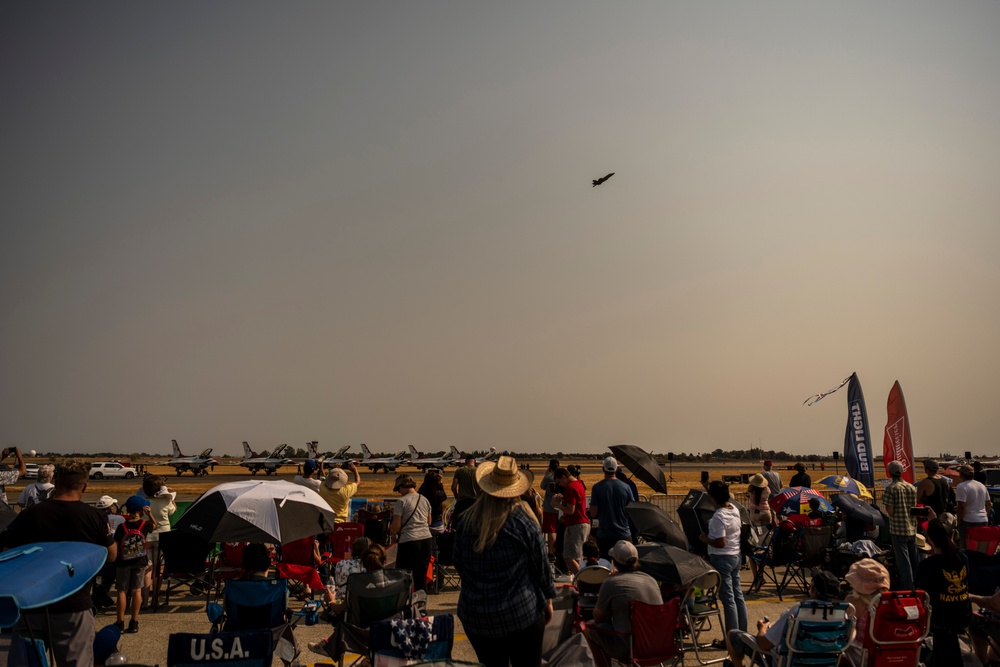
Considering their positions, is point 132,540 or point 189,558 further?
point 189,558

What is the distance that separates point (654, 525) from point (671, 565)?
8.06ft

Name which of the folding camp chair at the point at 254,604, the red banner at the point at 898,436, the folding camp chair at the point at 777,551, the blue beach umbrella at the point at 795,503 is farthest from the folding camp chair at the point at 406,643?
the red banner at the point at 898,436

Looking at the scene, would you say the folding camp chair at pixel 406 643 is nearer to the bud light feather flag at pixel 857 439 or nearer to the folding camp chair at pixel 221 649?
the folding camp chair at pixel 221 649

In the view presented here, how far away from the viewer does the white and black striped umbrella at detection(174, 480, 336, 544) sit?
8289mm

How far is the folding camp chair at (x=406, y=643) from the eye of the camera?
4.70 metres

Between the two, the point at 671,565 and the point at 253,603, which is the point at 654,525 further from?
the point at 253,603

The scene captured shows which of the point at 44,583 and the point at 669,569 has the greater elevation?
the point at 44,583

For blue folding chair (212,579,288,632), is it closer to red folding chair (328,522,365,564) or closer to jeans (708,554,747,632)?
jeans (708,554,747,632)

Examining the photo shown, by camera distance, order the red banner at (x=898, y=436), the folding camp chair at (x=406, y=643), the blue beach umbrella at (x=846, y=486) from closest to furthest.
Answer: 1. the folding camp chair at (x=406, y=643)
2. the blue beach umbrella at (x=846, y=486)
3. the red banner at (x=898, y=436)

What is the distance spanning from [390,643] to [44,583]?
6.35 feet

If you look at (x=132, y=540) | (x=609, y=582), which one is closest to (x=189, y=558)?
(x=132, y=540)

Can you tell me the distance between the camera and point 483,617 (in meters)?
4.38

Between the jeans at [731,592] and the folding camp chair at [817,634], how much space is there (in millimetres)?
1982

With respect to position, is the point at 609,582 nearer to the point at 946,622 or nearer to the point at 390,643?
the point at 390,643
